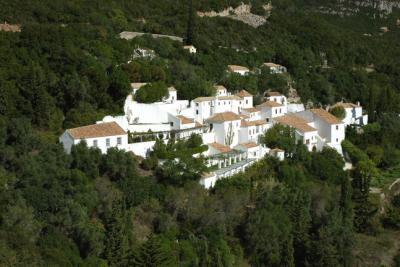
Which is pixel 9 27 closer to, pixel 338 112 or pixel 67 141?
pixel 67 141

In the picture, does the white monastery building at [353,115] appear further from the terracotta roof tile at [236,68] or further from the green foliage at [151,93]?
the green foliage at [151,93]

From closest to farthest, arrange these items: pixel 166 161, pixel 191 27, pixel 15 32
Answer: pixel 166 161
pixel 15 32
pixel 191 27

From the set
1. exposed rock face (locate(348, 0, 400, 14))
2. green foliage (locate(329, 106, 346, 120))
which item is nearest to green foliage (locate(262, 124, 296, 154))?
green foliage (locate(329, 106, 346, 120))

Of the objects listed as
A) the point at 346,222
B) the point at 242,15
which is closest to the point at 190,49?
the point at 346,222

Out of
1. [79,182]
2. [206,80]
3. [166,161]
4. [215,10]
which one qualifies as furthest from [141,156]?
[215,10]

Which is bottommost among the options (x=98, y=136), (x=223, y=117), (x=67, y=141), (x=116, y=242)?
(x=116, y=242)

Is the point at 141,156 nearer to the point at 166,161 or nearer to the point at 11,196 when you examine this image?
the point at 166,161

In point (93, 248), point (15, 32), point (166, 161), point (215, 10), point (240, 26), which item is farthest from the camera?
point (215, 10)
